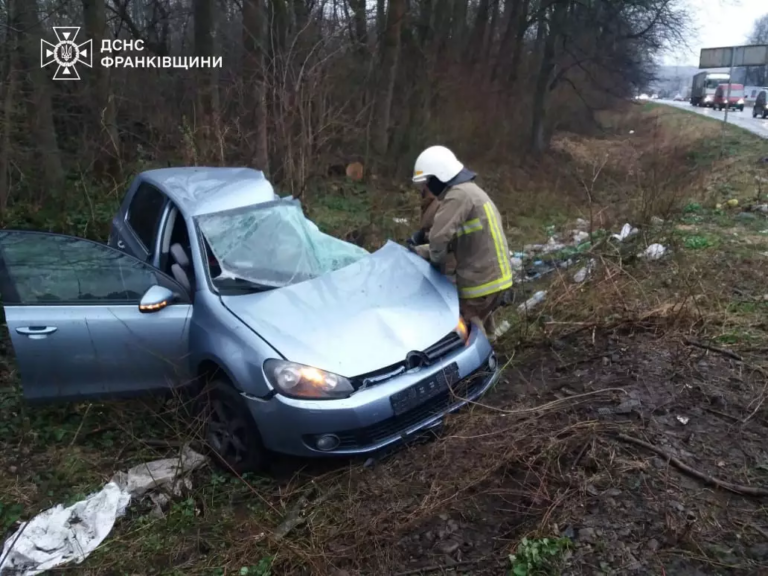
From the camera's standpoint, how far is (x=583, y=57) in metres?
21.4

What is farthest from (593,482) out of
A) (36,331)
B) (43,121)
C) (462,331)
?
(43,121)

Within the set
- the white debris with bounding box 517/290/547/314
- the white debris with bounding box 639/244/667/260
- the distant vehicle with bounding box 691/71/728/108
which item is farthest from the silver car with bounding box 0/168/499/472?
the distant vehicle with bounding box 691/71/728/108

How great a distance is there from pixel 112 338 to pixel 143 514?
114 centimetres

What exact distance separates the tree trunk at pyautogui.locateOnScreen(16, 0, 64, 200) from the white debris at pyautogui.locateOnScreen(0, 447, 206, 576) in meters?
6.23

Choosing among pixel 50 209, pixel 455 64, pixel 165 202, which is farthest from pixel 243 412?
pixel 455 64

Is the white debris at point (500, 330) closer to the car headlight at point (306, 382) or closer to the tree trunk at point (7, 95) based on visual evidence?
the car headlight at point (306, 382)

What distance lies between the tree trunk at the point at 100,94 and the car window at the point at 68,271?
5421 mm

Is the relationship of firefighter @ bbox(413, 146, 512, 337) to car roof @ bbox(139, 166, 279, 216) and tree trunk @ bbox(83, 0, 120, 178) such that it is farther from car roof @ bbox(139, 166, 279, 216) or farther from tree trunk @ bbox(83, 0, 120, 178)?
tree trunk @ bbox(83, 0, 120, 178)

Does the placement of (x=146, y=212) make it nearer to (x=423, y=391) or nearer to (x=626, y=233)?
(x=423, y=391)

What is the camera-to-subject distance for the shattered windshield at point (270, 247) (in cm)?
429

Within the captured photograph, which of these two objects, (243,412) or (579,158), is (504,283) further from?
(579,158)

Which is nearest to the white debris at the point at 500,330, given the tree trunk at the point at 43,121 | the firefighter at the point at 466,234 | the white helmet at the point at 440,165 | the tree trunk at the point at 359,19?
the firefighter at the point at 466,234

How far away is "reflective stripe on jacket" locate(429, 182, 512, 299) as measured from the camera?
15.0 ft

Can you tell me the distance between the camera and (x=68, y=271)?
4195 millimetres
